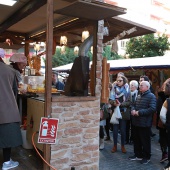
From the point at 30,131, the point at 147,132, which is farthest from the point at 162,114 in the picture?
the point at 30,131

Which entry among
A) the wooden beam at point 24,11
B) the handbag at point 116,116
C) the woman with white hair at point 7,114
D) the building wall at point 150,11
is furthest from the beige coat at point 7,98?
the building wall at point 150,11

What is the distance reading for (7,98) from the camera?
3.74 m

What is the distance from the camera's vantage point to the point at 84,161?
428 cm

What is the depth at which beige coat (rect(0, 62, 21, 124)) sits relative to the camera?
12.1 feet

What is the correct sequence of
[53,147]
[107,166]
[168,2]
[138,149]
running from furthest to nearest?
1. [168,2]
2. [138,149]
3. [107,166]
4. [53,147]

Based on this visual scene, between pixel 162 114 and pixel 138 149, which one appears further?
pixel 138 149

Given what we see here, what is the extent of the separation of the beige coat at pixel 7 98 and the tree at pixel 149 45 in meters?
13.4

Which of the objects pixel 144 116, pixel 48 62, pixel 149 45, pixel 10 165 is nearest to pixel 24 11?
pixel 48 62

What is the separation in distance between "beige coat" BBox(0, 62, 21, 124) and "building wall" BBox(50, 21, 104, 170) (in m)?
0.62

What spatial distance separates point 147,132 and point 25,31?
448cm

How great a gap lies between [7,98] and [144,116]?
2.77 metres

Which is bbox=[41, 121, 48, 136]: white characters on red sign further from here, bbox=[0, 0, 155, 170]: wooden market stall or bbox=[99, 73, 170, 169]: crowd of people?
bbox=[99, 73, 170, 169]: crowd of people

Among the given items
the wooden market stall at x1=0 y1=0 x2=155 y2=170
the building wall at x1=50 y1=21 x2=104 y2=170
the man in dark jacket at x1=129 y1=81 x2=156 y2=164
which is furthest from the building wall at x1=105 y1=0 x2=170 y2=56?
the building wall at x1=50 y1=21 x2=104 y2=170

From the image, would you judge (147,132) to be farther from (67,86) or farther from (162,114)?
(67,86)
